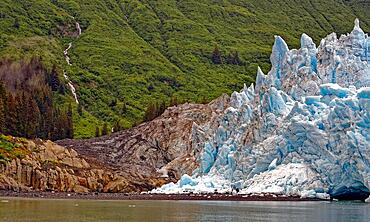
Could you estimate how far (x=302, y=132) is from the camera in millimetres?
61812

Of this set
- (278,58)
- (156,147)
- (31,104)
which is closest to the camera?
(278,58)

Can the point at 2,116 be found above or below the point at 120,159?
above

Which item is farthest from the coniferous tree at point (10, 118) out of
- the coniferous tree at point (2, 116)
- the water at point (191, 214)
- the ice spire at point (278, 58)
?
the water at point (191, 214)

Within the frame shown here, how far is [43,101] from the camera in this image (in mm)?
118562

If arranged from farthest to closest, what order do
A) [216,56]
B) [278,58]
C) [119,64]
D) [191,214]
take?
[216,56] → [119,64] → [278,58] → [191,214]

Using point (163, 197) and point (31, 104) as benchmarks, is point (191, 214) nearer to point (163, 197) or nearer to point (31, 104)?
point (163, 197)

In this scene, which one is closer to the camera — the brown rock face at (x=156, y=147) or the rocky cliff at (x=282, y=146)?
the rocky cliff at (x=282, y=146)

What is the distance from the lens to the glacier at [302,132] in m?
58.6

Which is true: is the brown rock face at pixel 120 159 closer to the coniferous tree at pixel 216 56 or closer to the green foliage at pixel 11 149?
the green foliage at pixel 11 149

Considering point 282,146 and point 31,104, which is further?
point 31,104

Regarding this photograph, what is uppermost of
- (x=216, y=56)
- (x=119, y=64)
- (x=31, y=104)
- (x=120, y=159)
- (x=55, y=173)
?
(x=216, y=56)

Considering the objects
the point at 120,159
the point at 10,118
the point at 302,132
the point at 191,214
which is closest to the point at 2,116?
the point at 10,118

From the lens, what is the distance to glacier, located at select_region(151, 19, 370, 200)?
58.6 m

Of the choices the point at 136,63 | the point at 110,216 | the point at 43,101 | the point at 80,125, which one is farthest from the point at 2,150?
the point at 136,63
